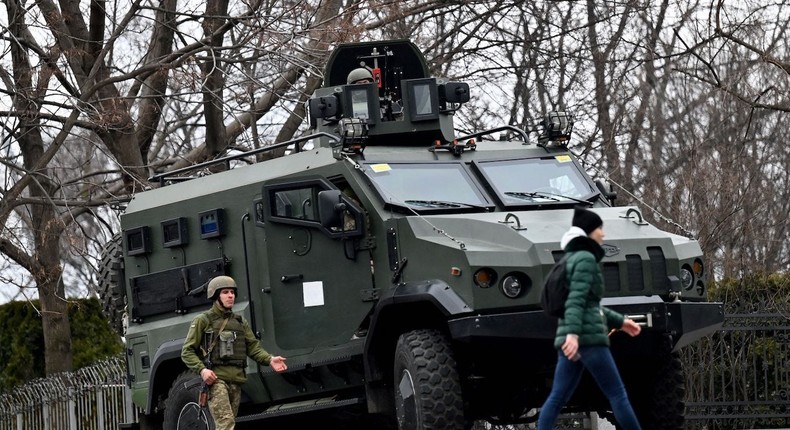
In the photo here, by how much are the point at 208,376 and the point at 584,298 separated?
Answer: 3.61m

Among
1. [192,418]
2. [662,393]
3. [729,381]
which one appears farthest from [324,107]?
[729,381]

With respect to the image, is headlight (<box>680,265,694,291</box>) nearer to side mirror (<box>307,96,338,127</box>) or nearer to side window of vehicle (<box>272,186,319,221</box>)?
side window of vehicle (<box>272,186,319,221</box>)

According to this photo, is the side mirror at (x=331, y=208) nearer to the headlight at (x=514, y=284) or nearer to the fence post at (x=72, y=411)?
the headlight at (x=514, y=284)

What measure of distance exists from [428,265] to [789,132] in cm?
1809

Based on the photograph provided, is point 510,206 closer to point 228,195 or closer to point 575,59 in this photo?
point 228,195

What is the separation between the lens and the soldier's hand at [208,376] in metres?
12.0

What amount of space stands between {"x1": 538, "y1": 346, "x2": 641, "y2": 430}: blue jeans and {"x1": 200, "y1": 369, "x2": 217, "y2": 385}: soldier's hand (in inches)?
122

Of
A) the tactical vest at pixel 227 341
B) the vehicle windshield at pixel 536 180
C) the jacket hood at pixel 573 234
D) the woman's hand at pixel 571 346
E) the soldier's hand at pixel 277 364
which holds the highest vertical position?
the vehicle windshield at pixel 536 180

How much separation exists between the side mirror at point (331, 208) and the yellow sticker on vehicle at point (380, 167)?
44 cm

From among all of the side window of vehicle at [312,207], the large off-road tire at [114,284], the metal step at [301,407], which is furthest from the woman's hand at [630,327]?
the large off-road tire at [114,284]

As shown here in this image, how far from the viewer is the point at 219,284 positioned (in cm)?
1227

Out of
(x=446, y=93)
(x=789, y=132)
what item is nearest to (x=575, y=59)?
(x=789, y=132)

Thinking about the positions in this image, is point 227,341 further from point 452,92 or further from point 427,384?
point 452,92

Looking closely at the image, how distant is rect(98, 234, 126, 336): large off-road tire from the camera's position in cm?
1470
